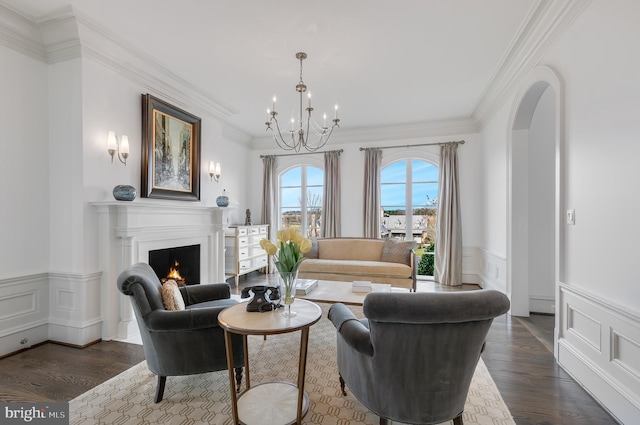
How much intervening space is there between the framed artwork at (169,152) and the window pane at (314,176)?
9.45 feet

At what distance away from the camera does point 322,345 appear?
308cm

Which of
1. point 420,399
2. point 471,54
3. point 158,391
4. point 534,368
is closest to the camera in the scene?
point 420,399

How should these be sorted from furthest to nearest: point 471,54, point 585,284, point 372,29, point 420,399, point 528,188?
point 528,188 < point 471,54 < point 372,29 < point 585,284 < point 420,399

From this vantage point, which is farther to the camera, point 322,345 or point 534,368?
point 322,345

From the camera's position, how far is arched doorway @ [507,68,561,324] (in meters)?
3.89

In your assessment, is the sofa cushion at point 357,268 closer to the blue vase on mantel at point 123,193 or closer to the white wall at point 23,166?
the blue vase on mantel at point 123,193

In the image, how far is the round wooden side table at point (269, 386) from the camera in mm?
1763

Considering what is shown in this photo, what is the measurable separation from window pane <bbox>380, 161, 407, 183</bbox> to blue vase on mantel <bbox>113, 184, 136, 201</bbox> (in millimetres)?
4603

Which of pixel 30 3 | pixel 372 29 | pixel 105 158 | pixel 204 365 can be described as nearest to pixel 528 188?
pixel 372 29

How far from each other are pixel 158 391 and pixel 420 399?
176 cm

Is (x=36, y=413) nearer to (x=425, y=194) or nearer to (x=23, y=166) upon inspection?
(x=23, y=166)

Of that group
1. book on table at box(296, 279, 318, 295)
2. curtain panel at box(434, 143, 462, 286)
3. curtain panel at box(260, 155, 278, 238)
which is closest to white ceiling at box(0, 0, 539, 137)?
curtain panel at box(434, 143, 462, 286)

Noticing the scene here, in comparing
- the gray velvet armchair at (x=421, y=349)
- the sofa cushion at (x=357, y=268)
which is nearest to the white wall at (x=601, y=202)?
the gray velvet armchair at (x=421, y=349)

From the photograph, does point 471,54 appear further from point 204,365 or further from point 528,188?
point 204,365
